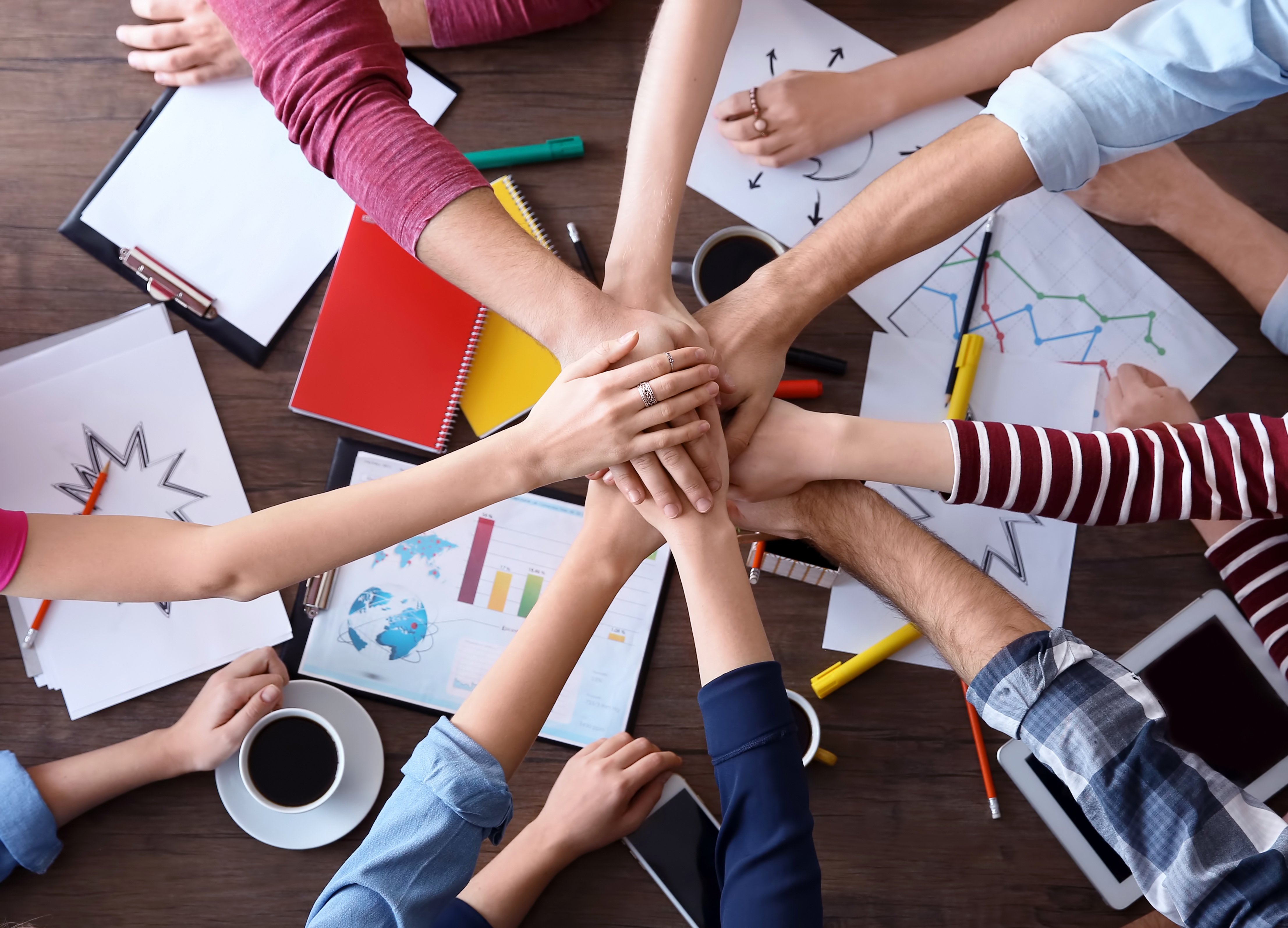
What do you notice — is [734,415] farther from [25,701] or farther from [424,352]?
[25,701]

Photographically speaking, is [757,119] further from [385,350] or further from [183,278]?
[183,278]

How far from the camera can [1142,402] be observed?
122cm

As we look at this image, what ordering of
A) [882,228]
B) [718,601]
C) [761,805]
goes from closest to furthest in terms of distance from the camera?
[761,805], [718,601], [882,228]

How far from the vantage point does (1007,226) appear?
1.30m

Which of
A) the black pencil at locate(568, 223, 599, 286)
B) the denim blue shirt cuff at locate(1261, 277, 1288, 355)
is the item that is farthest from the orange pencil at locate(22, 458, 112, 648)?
the denim blue shirt cuff at locate(1261, 277, 1288, 355)

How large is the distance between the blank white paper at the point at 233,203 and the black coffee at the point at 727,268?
464 millimetres

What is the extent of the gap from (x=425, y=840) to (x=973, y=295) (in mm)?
Result: 1043

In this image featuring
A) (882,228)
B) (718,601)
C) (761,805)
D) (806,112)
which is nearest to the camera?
(761,805)

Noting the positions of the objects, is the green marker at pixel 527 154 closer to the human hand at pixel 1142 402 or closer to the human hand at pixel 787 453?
the human hand at pixel 787 453

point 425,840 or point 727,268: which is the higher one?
point 727,268

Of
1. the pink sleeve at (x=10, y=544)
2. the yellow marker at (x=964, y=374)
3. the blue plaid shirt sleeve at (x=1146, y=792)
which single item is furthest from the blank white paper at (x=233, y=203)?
the blue plaid shirt sleeve at (x=1146, y=792)

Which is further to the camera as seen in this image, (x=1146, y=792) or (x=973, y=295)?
(x=973, y=295)

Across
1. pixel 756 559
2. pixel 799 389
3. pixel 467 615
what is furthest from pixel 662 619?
pixel 799 389

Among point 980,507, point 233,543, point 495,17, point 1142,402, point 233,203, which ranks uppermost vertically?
point 495,17
